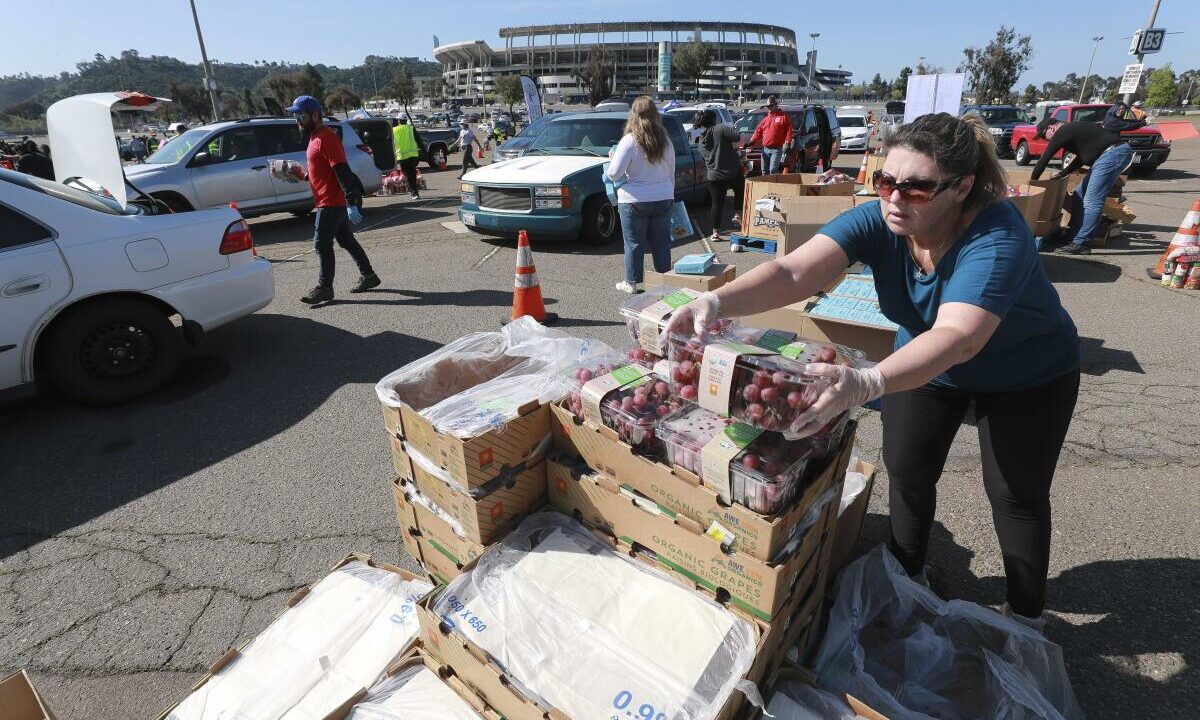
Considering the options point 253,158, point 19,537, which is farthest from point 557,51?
point 19,537

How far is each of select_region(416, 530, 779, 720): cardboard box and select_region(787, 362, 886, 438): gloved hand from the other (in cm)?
63

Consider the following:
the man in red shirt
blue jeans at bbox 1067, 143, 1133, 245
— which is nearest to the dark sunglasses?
the man in red shirt

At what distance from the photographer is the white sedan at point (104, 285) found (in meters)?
3.86

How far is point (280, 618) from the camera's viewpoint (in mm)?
2143

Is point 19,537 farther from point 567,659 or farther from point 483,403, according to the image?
point 567,659

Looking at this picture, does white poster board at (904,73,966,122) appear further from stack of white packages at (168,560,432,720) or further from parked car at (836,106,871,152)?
parked car at (836,106,871,152)

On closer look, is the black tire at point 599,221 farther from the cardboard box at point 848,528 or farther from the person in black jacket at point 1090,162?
the cardboard box at point 848,528

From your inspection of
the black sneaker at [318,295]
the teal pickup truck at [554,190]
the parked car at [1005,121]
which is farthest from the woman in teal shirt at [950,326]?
the parked car at [1005,121]

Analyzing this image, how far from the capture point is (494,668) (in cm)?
160

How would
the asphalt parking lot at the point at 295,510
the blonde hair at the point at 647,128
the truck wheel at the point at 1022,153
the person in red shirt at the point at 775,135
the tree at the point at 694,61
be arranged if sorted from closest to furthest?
the asphalt parking lot at the point at 295,510, the blonde hair at the point at 647,128, the person in red shirt at the point at 775,135, the truck wheel at the point at 1022,153, the tree at the point at 694,61

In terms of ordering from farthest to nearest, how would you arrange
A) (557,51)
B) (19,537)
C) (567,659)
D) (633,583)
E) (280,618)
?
(557,51) < (19,537) < (280,618) < (633,583) < (567,659)

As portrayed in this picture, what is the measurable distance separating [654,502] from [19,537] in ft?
11.0

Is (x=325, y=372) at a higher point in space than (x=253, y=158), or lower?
lower

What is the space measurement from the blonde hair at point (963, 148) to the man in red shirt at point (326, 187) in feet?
18.4
